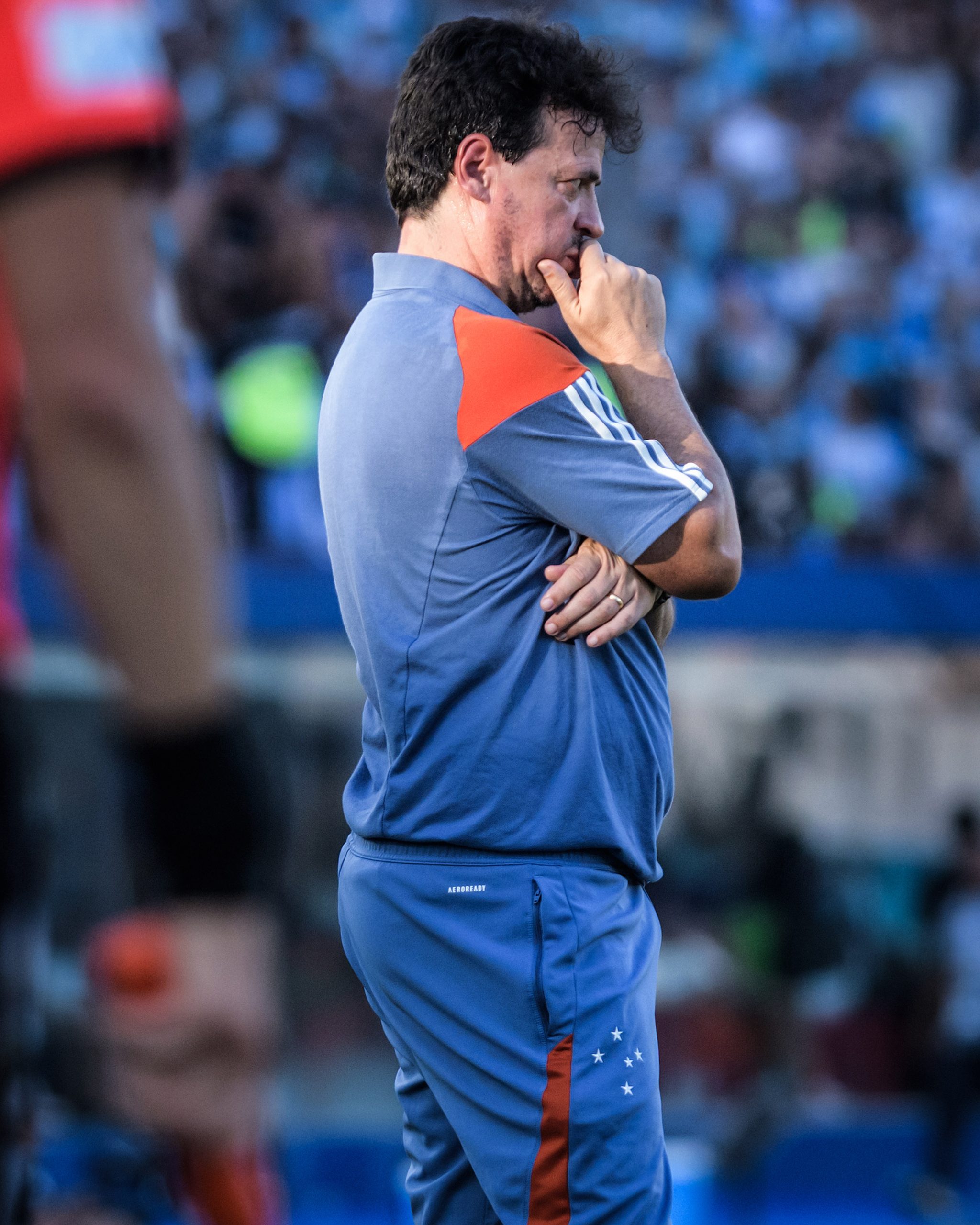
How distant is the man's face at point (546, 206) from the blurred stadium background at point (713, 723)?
7.77 ft

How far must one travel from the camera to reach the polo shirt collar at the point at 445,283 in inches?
70.9

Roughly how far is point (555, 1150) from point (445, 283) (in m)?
1.05

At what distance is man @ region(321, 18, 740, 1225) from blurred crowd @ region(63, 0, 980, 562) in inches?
126

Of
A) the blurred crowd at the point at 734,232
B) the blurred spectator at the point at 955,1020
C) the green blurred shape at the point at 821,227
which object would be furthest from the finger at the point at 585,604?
the green blurred shape at the point at 821,227

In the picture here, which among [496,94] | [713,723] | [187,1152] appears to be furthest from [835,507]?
[187,1152]

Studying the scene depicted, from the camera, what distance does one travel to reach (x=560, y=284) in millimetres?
1803

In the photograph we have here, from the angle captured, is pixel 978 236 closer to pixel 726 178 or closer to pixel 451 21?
pixel 726 178

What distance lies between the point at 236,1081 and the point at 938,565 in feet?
13.9

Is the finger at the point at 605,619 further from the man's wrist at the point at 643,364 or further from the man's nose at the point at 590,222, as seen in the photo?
the man's nose at the point at 590,222

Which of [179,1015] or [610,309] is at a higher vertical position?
[610,309]

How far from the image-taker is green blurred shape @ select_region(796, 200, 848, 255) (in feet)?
28.4

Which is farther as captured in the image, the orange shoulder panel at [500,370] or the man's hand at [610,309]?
the man's hand at [610,309]

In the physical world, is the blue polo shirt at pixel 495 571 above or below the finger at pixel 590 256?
below

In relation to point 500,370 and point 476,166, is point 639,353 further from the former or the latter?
point 476,166
